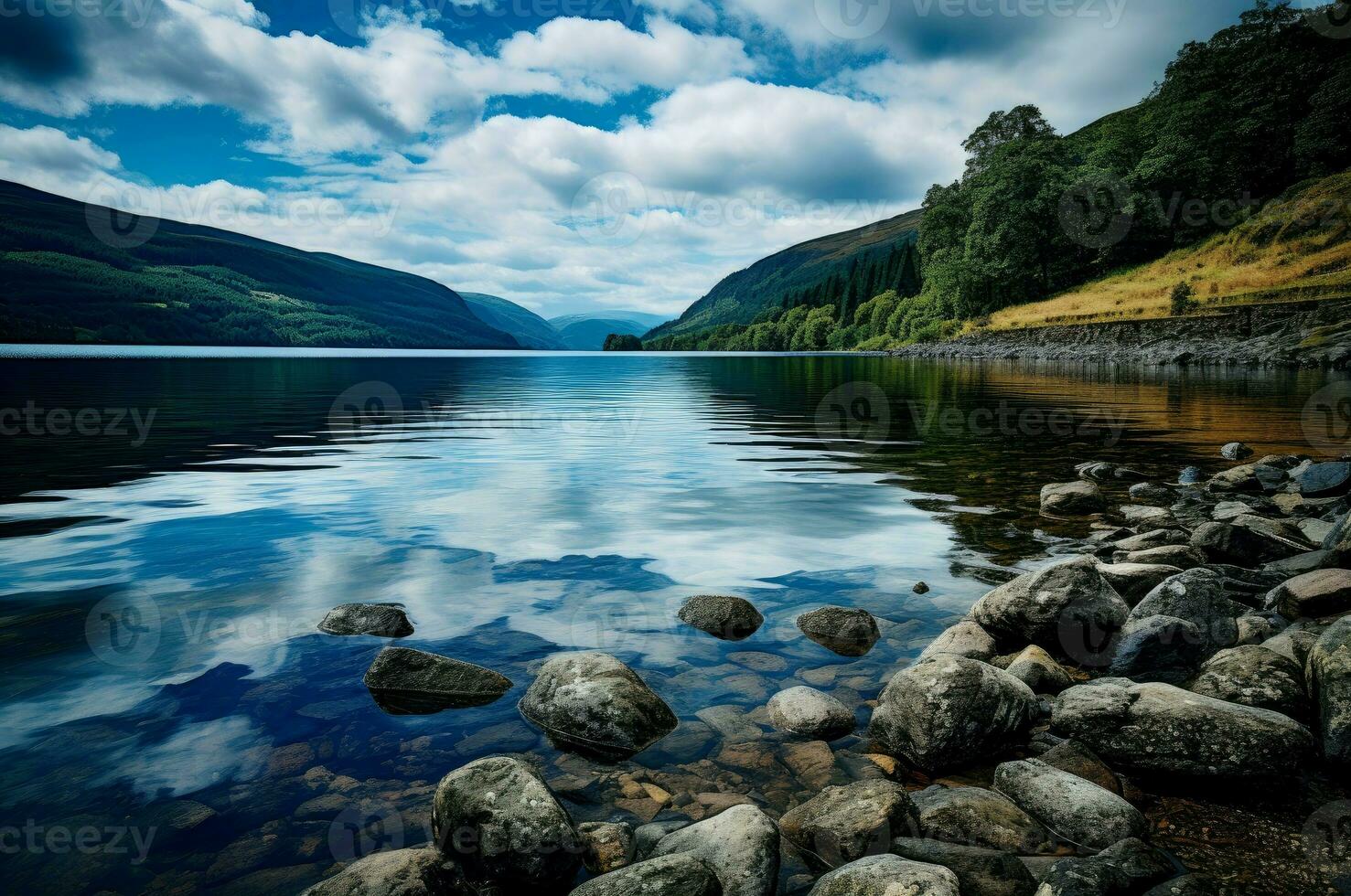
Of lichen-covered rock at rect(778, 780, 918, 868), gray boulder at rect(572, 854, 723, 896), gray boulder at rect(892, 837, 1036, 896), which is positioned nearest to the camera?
gray boulder at rect(572, 854, 723, 896)

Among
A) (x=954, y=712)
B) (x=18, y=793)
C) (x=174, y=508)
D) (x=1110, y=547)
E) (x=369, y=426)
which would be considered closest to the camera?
(x=18, y=793)

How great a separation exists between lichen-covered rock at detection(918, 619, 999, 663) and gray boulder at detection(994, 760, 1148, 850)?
81.5 inches

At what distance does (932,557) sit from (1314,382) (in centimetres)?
3999

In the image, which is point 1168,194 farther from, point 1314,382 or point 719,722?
point 719,722

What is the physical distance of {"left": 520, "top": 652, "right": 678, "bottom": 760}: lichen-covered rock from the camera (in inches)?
238

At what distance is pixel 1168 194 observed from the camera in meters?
90.8

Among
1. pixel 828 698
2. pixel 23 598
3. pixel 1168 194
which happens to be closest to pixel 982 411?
pixel 828 698

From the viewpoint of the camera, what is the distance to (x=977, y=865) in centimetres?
424
